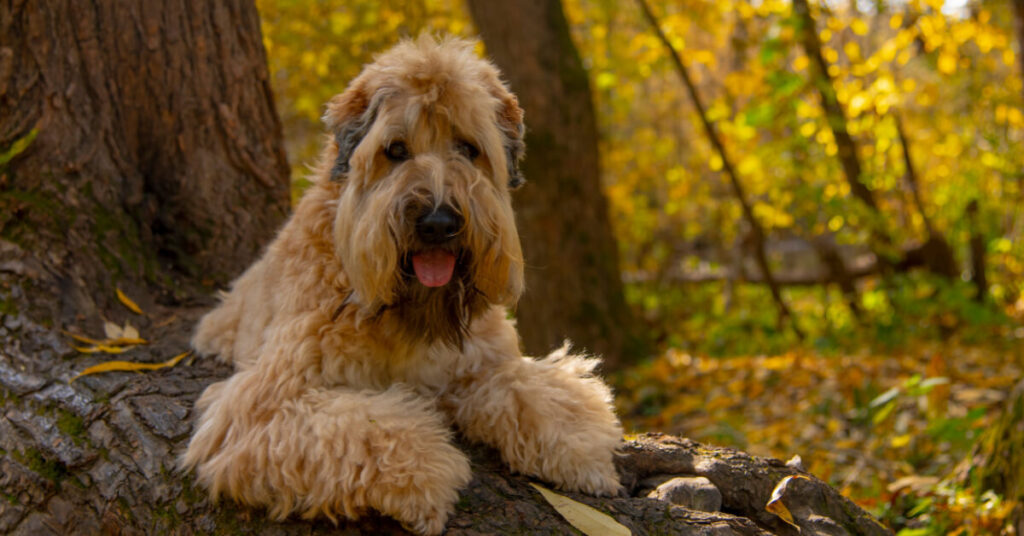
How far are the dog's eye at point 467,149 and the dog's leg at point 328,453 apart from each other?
3.02 ft

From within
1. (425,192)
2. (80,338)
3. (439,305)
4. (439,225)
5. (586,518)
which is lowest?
(586,518)

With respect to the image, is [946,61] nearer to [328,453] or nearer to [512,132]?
[512,132]

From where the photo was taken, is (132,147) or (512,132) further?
(132,147)

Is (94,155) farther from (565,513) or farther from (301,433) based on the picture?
(565,513)

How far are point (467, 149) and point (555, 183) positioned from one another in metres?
4.54

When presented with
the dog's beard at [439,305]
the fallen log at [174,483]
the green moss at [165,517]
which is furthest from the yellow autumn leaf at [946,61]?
the green moss at [165,517]

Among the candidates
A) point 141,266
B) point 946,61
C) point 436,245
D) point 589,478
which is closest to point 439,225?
point 436,245

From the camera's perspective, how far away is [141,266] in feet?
14.0

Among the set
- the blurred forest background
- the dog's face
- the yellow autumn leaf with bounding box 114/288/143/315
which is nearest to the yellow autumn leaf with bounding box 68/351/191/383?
the yellow autumn leaf with bounding box 114/288/143/315

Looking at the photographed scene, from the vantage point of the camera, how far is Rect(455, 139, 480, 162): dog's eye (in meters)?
2.83

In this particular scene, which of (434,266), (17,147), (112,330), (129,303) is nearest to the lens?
(434,266)

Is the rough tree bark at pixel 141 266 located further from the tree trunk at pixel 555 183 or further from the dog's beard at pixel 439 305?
the tree trunk at pixel 555 183

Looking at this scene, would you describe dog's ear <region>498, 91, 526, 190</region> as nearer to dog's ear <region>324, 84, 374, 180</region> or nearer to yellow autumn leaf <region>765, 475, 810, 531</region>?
dog's ear <region>324, 84, 374, 180</region>

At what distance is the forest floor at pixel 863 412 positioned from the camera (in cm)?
406
